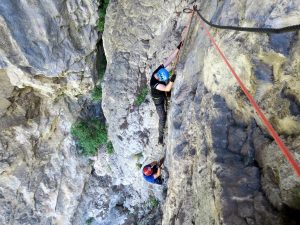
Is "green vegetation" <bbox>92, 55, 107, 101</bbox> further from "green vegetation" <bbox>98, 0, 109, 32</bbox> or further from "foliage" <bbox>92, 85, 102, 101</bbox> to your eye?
"green vegetation" <bbox>98, 0, 109, 32</bbox>

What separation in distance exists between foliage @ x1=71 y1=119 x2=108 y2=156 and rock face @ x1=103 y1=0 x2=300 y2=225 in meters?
3.74

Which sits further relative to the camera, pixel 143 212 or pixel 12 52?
pixel 143 212

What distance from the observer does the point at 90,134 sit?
911 cm

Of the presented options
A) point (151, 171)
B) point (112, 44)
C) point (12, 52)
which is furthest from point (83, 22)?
point (151, 171)

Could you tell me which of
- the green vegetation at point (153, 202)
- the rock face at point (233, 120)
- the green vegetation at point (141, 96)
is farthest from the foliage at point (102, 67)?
the green vegetation at point (153, 202)

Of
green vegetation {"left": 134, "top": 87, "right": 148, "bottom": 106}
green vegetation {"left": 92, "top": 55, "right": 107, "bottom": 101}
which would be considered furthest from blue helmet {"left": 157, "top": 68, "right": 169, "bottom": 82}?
green vegetation {"left": 92, "top": 55, "right": 107, "bottom": 101}

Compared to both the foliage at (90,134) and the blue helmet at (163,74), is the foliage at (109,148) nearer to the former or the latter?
the foliage at (90,134)

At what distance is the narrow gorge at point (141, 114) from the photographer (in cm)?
296

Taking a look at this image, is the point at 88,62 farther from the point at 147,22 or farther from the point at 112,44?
the point at 147,22

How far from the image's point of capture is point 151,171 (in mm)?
6629

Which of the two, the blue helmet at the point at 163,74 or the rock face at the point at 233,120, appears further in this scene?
the blue helmet at the point at 163,74

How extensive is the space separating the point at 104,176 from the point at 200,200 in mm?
6157

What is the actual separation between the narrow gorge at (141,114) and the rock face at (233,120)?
0.05ft

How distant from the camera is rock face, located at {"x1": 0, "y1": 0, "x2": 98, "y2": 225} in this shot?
722 centimetres
